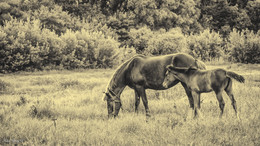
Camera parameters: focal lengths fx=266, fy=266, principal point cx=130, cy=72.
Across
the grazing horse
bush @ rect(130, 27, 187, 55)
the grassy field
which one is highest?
the grazing horse

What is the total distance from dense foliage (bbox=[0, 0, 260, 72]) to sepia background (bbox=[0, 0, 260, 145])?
103 millimetres

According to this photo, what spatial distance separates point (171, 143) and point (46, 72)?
55.8 ft

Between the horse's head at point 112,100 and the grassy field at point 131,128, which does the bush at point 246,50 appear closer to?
the grassy field at point 131,128

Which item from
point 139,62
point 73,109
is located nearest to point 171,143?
point 139,62

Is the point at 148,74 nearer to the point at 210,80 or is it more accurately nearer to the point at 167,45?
the point at 210,80

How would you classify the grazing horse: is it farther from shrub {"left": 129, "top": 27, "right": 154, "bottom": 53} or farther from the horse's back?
shrub {"left": 129, "top": 27, "right": 154, "bottom": 53}

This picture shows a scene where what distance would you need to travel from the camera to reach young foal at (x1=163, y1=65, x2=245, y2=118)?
6.07 metres

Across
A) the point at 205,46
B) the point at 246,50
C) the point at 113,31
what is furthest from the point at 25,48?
the point at 113,31

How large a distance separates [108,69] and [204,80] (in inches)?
676

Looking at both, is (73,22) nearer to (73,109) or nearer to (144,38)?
(144,38)

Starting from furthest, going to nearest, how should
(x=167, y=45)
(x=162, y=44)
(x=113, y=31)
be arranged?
(x=113, y=31)
(x=162, y=44)
(x=167, y=45)

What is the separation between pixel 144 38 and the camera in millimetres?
34781

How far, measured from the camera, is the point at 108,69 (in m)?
23.1

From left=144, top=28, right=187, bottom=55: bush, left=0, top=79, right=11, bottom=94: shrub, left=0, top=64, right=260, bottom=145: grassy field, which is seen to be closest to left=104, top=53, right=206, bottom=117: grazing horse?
left=0, top=64, right=260, bottom=145: grassy field
